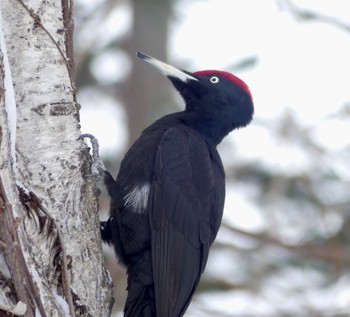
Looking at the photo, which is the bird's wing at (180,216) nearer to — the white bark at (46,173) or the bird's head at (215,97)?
the bird's head at (215,97)

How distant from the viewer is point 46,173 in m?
3.25

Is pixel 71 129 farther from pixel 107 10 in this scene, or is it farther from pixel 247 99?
pixel 107 10

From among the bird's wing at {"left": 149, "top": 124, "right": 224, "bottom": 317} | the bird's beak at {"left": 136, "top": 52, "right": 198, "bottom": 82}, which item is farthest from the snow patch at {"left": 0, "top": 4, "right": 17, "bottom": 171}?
the bird's beak at {"left": 136, "top": 52, "right": 198, "bottom": 82}

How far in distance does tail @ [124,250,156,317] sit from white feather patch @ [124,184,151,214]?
0.71 ft

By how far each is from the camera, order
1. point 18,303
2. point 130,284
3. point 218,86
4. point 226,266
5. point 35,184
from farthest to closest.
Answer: point 226,266 < point 218,86 < point 130,284 < point 35,184 < point 18,303

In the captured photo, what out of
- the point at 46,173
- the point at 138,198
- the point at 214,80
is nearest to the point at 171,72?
the point at 214,80

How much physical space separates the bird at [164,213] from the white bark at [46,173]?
348mm

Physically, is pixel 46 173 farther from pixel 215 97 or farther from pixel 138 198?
pixel 215 97

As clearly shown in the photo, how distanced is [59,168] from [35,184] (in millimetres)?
136

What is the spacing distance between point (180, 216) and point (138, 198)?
22 cm

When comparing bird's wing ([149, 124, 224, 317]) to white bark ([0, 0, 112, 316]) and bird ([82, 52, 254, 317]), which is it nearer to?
bird ([82, 52, 254, 317])

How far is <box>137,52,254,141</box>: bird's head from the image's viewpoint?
4.78 metres

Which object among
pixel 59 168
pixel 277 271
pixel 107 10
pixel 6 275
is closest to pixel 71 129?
pixel 59 168

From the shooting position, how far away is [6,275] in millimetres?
2785
